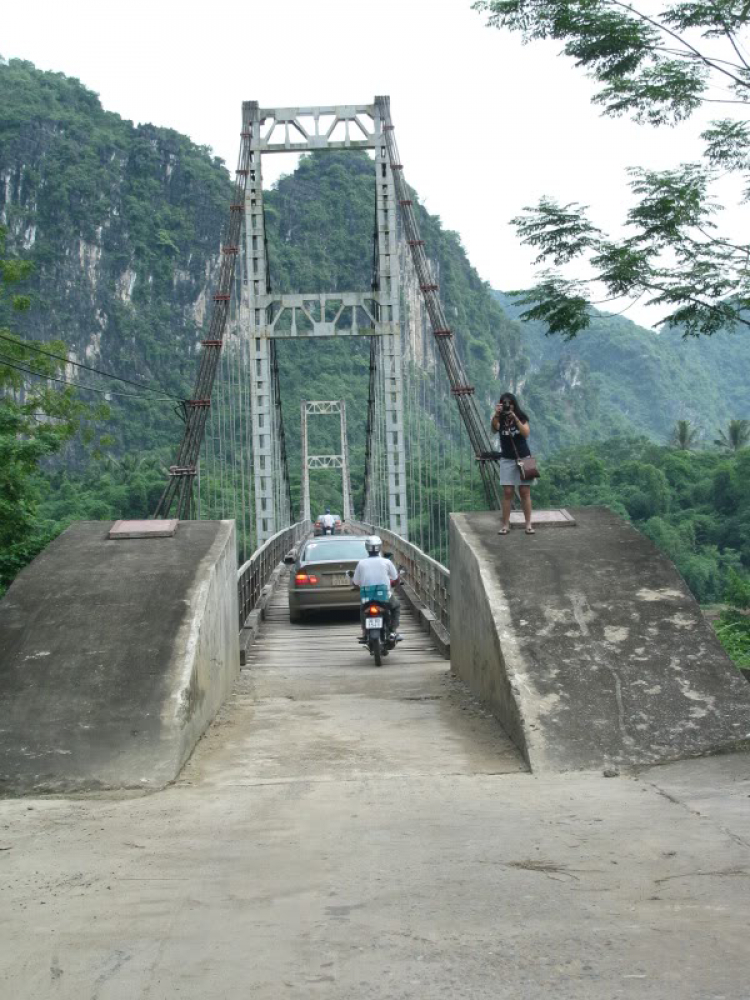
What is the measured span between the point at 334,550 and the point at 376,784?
8815mm

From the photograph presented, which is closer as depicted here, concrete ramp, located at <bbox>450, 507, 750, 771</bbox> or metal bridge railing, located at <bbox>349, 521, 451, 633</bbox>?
concrete ramp, located at <bbox>450, 507, 750, 771</bbox>

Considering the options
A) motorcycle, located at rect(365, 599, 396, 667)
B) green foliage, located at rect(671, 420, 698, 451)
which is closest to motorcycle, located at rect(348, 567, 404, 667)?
motorcycle, located at rect(365, 599, 396, 667)

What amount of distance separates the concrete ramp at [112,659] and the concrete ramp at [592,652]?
154 centimetres

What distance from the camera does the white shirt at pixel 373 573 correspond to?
1030 cm

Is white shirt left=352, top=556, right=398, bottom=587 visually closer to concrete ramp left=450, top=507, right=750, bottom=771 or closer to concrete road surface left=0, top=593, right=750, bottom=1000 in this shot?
concrete ramp left=450, top=507, right=750, bottom=771

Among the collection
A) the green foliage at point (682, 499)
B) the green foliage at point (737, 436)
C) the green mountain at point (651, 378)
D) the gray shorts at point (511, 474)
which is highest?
the green mountain at point (651, 378)

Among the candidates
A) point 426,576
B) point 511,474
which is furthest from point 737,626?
point 511,474

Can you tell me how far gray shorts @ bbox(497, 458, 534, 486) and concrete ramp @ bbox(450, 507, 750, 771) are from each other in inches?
20.7

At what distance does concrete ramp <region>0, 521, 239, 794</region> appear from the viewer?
5367 mm

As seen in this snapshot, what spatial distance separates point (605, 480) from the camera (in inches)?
2078

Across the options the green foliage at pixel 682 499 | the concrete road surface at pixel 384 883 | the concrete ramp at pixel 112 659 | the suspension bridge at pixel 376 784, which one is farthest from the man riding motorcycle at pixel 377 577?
the green foliage at pixel 682 499

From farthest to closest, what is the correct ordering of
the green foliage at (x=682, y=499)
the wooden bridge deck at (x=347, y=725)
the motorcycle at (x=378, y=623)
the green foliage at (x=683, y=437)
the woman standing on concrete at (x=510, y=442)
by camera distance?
the green foliage at (x=683, y=437), the green foliage at (x=682, y=499), the motorcycle at (x=378, y=623), the woman standing on concrete at (x=510, y=442), the wooden bridge deck at (x=347, y=725)

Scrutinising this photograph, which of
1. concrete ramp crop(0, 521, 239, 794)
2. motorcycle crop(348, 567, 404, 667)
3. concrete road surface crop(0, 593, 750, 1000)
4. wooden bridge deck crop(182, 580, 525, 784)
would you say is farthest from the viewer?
motorcycle crop(348, 567, 404, 667)

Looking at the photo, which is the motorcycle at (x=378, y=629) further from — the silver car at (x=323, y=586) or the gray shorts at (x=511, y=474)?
the silver car at (x=323, y=586)
